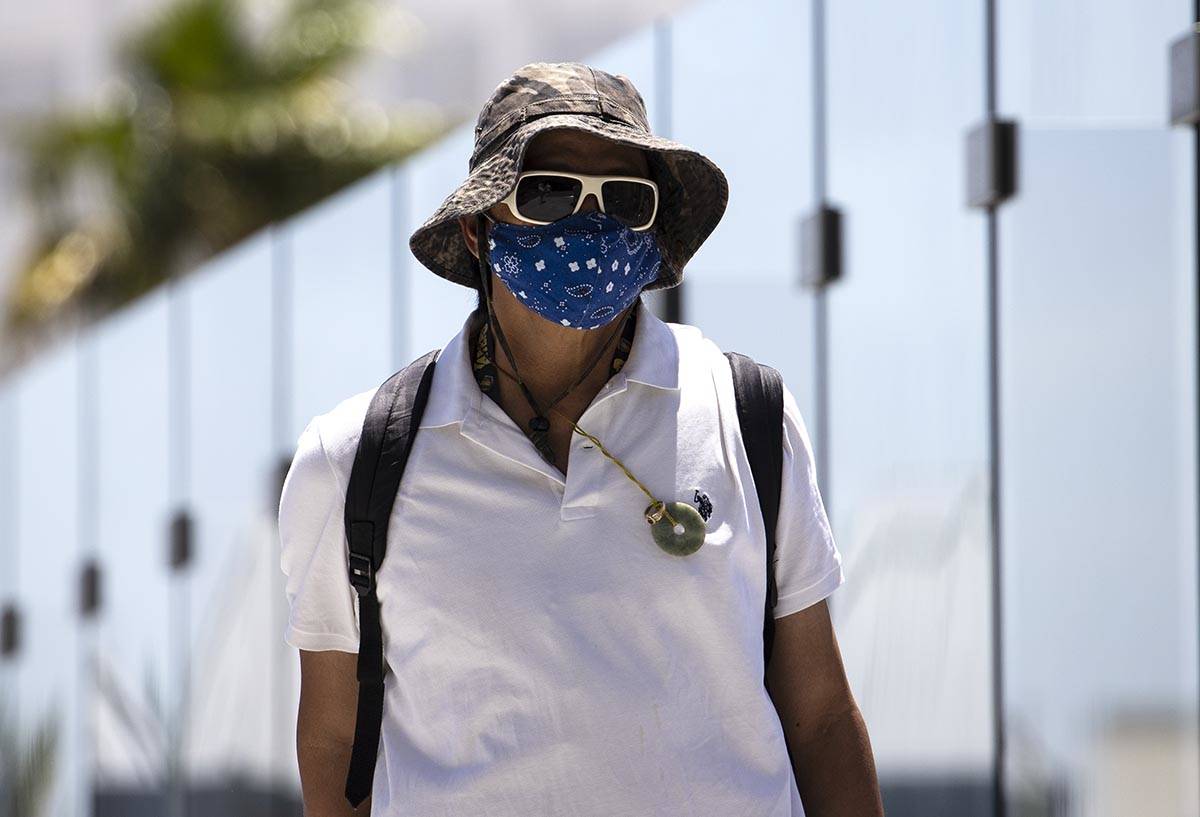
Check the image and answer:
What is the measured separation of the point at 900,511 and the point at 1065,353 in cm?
59

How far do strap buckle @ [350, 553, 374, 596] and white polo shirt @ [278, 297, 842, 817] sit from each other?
0.02 m

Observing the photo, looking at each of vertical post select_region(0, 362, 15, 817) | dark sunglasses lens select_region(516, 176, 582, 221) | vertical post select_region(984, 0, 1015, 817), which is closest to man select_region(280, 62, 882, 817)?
dark sunglasses lens select_region(516, 176, 582, 221)

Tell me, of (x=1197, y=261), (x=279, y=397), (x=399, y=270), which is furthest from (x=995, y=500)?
(x=279, y=397)

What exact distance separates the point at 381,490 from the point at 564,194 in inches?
16.2

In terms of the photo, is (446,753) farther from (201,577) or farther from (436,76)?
(436,76)

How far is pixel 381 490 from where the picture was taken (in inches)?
88.4

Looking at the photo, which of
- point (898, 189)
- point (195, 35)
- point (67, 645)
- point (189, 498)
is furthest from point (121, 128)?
point (898, 189)

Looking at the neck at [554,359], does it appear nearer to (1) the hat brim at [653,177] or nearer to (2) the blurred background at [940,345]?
(1) the hat brim at [653,177]

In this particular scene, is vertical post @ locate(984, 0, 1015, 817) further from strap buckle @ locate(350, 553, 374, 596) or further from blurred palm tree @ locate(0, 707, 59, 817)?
blurred palm tree @ locate(0, 707, 59, 817)

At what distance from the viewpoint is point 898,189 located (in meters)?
4.05

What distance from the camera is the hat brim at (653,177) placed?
227 cm

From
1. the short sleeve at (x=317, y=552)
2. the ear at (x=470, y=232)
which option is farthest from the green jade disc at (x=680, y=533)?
the ear at (x=470, y=232)

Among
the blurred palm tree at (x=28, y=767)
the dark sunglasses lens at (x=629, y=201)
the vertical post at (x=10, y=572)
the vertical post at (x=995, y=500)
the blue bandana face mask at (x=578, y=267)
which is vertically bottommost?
the blurred palm tree at (x=28, y=767)

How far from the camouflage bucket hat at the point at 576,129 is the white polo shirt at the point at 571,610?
0.83ft
